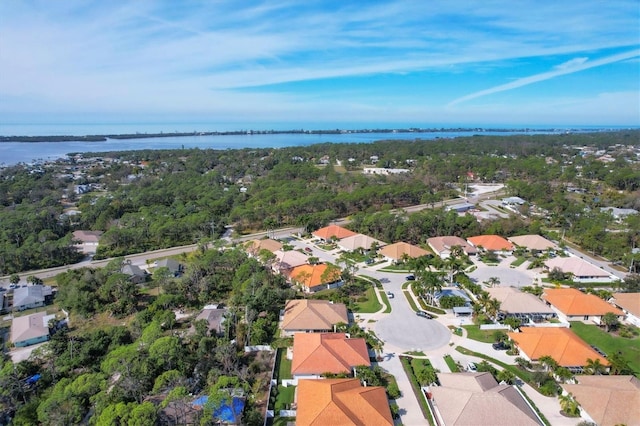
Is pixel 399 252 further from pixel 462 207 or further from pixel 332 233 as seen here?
pixel 462 207

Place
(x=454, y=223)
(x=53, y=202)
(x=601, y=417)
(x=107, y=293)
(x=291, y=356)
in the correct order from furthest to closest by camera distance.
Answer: (x=53, y=202) → (x=454, y=223) → (x=107, y=293) → (x=291, y=356) → (x=601, y=417)

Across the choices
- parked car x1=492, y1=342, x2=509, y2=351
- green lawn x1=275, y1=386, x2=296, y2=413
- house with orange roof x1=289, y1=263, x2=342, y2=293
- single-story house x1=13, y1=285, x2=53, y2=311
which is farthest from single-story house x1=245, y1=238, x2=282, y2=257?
parked car x1=492, y1=342, x2=509, y2=351

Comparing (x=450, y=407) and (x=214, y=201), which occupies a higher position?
(x=214, y=201)

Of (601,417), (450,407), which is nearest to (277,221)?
(450,407)

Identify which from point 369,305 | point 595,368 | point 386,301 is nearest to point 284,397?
point 369,305

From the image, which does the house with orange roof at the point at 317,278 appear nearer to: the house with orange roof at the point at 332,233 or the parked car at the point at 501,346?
the house with orange roof at the point at 332,233

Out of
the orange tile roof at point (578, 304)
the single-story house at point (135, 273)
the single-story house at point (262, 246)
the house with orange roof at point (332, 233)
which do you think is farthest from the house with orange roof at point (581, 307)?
the single-story house at point (135, 273)

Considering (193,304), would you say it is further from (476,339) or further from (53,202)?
(53,202)
